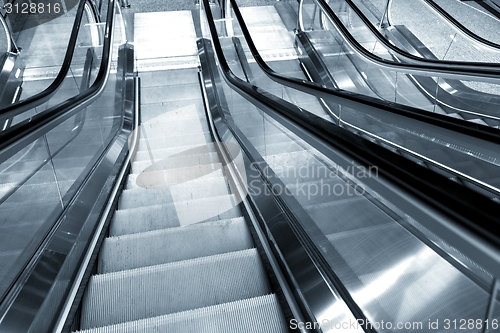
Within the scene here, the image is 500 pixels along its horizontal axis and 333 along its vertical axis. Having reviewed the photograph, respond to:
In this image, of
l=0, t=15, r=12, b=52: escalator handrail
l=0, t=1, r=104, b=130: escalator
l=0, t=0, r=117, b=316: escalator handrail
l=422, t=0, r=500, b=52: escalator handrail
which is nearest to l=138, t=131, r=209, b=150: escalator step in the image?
l=0, t=1, r=104, b=130: escalator

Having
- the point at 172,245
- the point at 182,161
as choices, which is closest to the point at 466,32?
the point at 182,161

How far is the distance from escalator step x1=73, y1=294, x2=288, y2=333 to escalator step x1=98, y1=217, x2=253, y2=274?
0.71 m

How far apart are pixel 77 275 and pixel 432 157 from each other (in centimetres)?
226

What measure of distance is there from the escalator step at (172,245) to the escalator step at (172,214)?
0.35m

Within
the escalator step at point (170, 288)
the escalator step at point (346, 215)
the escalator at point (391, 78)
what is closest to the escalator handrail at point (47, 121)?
the escalator step at point (170, 288)

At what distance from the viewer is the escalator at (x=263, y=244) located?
3.08ft

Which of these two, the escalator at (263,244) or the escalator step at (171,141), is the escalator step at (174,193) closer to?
the escalator at (263,244)

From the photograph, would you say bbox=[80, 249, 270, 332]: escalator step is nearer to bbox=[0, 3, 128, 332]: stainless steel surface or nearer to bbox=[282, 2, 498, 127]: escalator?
bbox=[0, 3, 128, 332]: stainless steel surface

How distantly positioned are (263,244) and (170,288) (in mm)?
595

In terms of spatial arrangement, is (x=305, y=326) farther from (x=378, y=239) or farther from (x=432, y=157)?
(x=432, y=157)

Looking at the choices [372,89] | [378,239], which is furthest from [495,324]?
[372,89]

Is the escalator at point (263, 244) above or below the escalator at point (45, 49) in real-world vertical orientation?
below

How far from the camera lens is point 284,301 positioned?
5.90 feet

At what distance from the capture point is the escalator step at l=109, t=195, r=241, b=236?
9.19 ft
